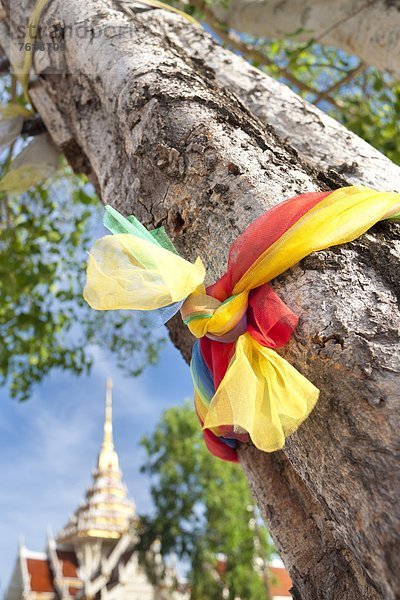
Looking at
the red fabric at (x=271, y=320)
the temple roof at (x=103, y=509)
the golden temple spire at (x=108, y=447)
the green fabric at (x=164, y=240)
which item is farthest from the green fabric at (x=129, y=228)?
the golden temple spire at (x=108, y=447)

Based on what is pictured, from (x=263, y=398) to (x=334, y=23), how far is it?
2507mm

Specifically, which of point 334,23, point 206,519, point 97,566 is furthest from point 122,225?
point 97,566

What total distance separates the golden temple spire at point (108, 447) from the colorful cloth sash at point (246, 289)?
20154 mm

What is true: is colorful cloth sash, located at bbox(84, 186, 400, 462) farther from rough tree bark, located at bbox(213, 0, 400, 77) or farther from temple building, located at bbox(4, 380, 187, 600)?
temple building, located at bbox(4, 380, 187, 600)

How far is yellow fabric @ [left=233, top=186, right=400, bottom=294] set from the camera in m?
1.08

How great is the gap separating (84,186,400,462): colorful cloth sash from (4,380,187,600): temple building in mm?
13913

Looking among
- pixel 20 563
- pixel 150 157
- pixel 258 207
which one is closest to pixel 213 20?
pixel 150 157

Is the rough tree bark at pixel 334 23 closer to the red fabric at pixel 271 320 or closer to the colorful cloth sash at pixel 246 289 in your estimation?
the colorful cloth sash at pixel 246 289

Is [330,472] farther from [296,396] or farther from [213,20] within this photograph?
[213,20]

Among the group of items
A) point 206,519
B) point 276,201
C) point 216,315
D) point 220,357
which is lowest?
point 206,519

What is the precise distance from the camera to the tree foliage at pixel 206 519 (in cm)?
1251

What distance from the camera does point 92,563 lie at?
53.2 feet

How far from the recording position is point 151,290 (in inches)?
41.4

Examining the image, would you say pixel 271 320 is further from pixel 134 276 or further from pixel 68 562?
pixel 68 562
